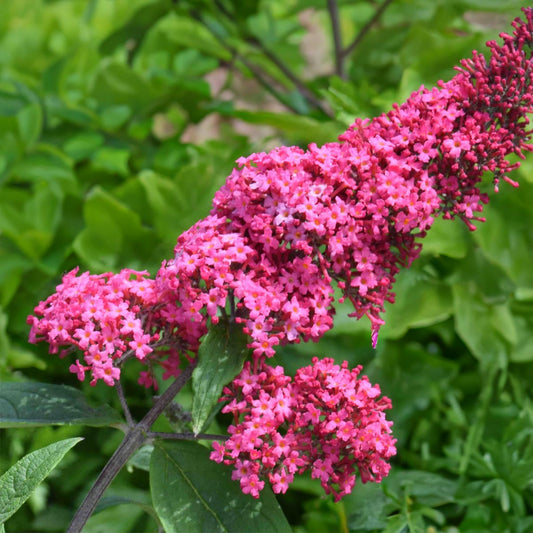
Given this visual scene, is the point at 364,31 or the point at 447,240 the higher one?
the point at 364,31

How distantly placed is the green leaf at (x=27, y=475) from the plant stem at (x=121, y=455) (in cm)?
7

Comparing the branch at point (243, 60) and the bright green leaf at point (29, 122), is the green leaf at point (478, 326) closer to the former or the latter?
the branch at point (243, 60)

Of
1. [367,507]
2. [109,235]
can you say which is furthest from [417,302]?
[109,235]

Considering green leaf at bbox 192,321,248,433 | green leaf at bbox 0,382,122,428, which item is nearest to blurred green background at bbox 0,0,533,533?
green leaf at bbox 0,382,122,428

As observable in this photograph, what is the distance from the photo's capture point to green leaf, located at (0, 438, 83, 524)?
2.92 ft

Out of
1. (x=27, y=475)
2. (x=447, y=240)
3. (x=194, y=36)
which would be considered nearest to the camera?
(x=27, y=475)

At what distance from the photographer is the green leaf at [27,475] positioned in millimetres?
889

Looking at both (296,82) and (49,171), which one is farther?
(296,82)

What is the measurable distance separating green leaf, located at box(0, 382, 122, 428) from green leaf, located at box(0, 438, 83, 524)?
0.06m

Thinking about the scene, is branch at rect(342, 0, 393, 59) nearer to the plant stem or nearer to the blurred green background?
the blurred green background

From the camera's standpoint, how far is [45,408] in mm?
1005

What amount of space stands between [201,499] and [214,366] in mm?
176

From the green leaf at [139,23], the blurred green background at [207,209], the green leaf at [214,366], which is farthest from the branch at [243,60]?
the green leaf at [214,366]

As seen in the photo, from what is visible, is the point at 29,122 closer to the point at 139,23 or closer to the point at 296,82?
the point at 139,23
